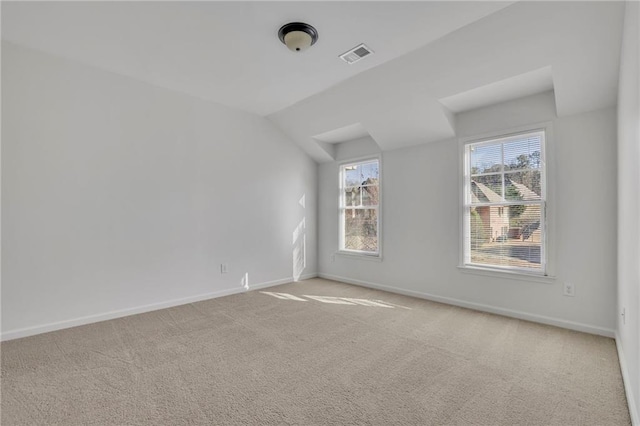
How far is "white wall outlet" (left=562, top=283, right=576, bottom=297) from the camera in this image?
3.03 metres

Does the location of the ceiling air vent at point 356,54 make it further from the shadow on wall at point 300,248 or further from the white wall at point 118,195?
the shadow on wall at point 300,248

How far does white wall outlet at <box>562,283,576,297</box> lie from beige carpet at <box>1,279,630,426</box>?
364 mm

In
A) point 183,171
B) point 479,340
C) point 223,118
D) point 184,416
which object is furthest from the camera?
point 223,118

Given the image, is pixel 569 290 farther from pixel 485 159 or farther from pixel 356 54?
pixel 356 54

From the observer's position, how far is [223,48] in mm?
2879

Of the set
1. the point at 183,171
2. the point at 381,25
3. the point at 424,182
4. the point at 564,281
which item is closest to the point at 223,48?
the point at 381,25

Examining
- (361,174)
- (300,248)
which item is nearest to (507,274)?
(361,174)

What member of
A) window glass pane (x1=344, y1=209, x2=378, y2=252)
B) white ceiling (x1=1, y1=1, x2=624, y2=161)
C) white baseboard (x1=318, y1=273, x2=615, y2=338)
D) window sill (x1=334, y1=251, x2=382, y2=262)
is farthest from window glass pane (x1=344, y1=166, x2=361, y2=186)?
white baseboard (x1=318, y1=273, x2=615, y2=338)

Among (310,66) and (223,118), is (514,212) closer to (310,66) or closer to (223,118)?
(310,66)

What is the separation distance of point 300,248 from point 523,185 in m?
3.40

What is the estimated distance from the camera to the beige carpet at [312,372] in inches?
69.7

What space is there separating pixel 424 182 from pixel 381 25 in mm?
2223

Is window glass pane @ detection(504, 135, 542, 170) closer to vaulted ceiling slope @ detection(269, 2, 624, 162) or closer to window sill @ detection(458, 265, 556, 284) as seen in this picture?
vaulted ceiling slope @ detection(269, 2, 624, 162)

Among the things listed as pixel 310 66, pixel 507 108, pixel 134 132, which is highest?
pixel 310 66
